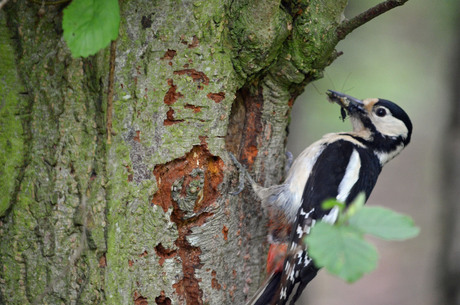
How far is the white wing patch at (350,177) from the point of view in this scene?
9.36 ft

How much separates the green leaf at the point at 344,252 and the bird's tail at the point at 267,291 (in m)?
1.50

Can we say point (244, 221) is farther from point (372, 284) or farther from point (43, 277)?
point (372, 284)

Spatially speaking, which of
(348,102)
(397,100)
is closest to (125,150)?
(348,102)

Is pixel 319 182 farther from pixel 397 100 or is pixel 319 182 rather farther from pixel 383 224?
pixel 397 100

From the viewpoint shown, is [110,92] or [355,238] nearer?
[355,238]

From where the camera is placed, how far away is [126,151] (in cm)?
195

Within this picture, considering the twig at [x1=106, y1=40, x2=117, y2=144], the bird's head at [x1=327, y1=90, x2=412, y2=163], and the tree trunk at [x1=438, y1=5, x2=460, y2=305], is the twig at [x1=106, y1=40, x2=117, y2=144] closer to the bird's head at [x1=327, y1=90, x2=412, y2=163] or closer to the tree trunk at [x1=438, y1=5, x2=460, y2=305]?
the bird's head at [x1=327, y1=90, x2=412, y2=163]

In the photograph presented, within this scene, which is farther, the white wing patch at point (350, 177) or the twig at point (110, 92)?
the white wing patch at point (350, 177)

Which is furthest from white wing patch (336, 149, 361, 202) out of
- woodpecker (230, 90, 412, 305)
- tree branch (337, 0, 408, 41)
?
tree branch (337, 0, 408, 41)

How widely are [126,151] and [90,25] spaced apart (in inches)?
22.2

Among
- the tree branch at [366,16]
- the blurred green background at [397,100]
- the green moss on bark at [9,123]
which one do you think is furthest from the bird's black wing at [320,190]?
the blurred green background at [397,100]

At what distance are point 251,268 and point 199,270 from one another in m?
0.46

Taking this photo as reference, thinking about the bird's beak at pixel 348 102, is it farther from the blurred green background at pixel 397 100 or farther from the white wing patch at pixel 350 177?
the blurred green background at pixel 397 100

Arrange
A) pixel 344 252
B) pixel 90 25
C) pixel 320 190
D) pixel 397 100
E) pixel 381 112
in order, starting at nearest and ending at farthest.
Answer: pixel 344 252 → pixel 90 25 → pixel 320 190 → pixel 381 112 → pixel 397 100
